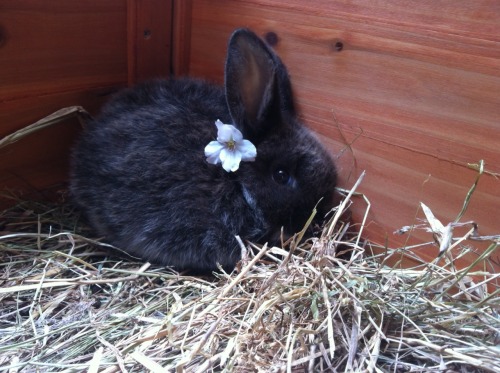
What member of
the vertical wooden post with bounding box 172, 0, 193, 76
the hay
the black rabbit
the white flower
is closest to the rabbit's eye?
the black rabbit

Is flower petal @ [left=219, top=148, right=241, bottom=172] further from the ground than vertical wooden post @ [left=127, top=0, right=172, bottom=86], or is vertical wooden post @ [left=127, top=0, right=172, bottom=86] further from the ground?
vertical wooden post @ [left=127, top=0, right=172, bottom=86]

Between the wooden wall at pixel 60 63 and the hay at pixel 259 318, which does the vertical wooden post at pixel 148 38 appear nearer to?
the wooden wall at pixel 60 63

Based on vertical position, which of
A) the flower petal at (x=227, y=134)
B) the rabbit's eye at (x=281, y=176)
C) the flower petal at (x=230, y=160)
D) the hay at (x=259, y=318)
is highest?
the flower petal at (x=227, y=134)

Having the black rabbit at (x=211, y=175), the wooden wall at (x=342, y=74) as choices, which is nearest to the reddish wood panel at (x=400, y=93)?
the wooden wall at (x=342, y=74)

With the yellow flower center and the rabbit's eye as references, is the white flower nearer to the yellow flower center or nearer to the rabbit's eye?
the yellow flower center

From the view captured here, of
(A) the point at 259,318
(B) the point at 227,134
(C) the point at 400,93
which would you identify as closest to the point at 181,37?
(B) the point at 227,134

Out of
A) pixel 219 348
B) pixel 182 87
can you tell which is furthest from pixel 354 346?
pixel 182 87
